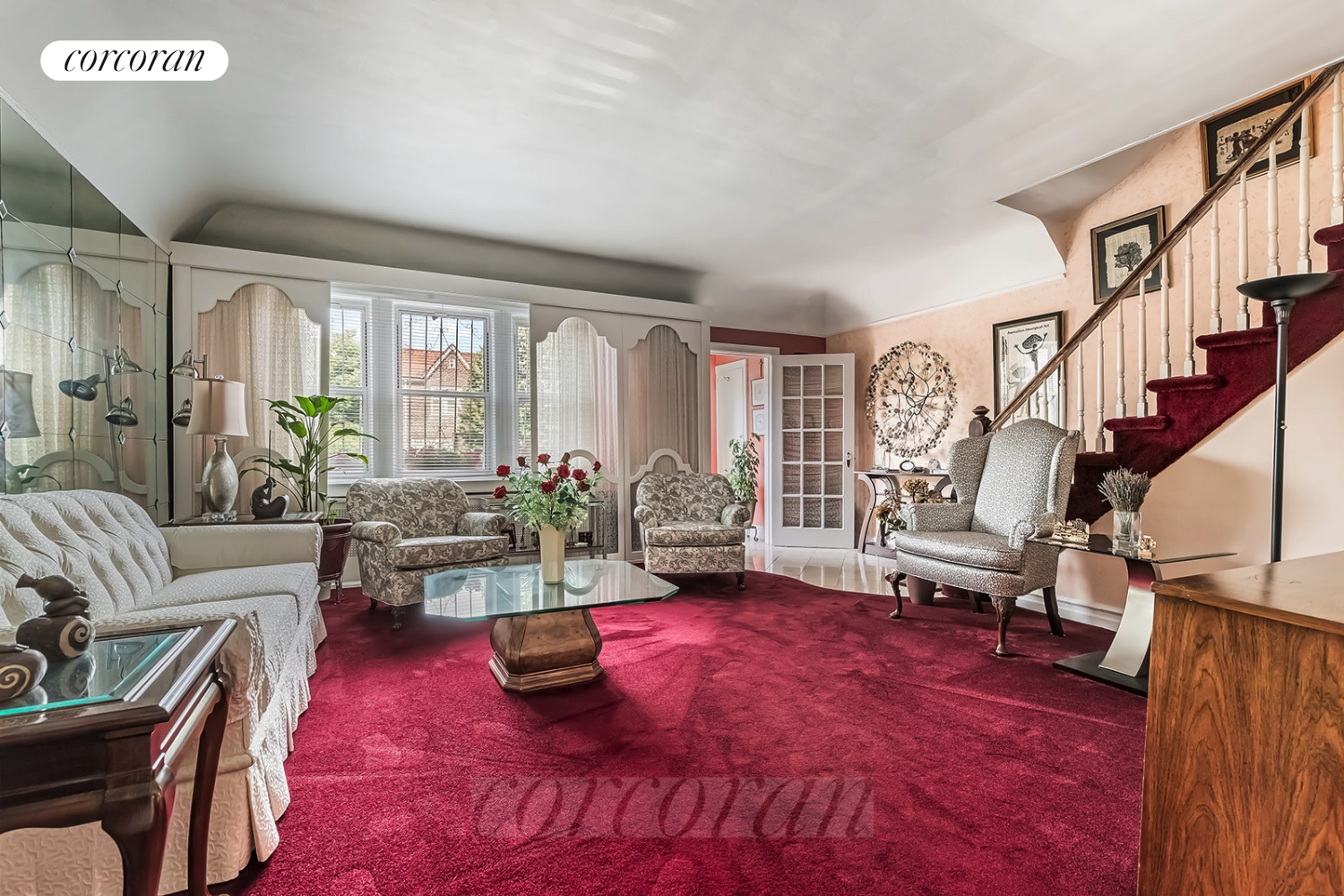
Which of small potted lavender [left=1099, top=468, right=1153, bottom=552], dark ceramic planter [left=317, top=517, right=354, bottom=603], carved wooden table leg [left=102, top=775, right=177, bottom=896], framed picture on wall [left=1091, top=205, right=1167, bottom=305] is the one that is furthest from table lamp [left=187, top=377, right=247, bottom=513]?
framed picture on wall [left=1091, top=205, right=1167, bottom=305]

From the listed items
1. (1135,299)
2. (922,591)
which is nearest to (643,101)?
(922,591)

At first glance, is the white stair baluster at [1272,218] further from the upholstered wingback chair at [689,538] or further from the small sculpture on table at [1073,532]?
the upholstered wingback chair at [689,538]

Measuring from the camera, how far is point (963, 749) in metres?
2.04

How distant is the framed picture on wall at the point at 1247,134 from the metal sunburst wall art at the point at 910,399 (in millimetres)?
2225

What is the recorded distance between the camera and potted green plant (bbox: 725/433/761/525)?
6480 mm

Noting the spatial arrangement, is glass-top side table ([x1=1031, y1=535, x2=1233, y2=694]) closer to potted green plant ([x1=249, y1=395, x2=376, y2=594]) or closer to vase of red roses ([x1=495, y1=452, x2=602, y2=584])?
vase of red roses ([x1=495, y1=452, x2=602, y2=584])

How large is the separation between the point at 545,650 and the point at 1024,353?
14.2 feet

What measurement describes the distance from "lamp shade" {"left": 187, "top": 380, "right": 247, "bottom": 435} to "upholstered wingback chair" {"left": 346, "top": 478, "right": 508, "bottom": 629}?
875mm

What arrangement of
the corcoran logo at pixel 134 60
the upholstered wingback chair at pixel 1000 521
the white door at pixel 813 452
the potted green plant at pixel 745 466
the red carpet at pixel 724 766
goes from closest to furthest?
the red carpet at pixel 724 766
the corcoran logo at pixel 134 60
the upholstered wingback chair at pixel 1000 521
the white door at pixel 813 452
the potted green plant at pixel 745 466

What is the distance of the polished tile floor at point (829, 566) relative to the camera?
183 inches

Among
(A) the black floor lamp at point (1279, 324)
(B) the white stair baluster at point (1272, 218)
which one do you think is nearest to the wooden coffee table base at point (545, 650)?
(A) the black floor lamp at point (1279, 324)

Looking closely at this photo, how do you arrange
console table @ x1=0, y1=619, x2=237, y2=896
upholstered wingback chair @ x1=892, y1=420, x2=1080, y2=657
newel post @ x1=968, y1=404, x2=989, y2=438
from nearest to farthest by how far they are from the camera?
console table @ x1=0, y1=619, x2=237, y2=896 → upholstered wingback chair @ x1=892, y1=420, x2=1080, y2=657 → newel post @ x1=968, y1=404, x2=989, y2=438

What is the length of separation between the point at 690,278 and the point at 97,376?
14.6 feet

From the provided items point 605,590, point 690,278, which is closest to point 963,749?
point 605,590
